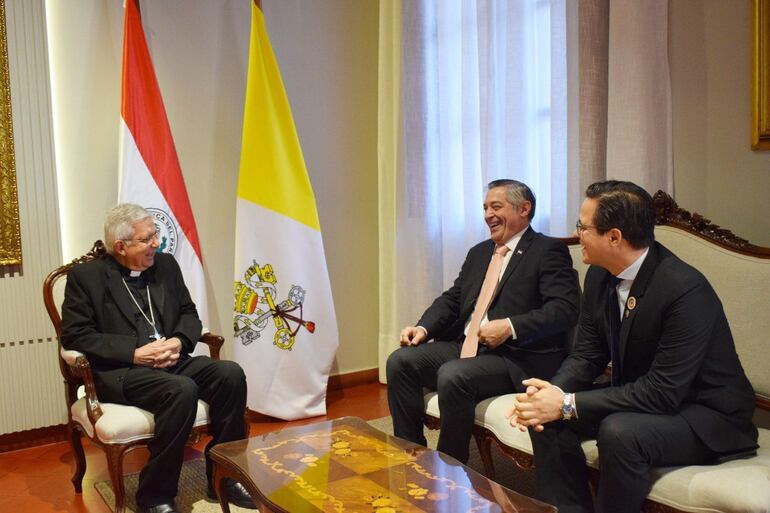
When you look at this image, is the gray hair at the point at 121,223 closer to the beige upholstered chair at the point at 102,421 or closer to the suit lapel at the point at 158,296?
the suit lapel at the point at 158,296

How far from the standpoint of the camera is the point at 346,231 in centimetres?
470

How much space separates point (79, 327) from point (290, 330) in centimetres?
131

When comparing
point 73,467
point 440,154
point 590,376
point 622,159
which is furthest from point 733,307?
point 73,467

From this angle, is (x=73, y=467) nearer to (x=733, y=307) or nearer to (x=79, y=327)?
(x=79, y=327)

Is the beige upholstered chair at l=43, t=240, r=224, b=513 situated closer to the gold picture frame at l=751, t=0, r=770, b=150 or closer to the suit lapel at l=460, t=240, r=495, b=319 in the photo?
the suit lapel at l=460, t=240, r=495, b=319

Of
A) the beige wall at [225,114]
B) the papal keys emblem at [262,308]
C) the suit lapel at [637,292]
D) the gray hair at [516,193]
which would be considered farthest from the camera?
the papal keys emblem at [262,308]

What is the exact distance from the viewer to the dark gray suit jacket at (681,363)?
2.12 meters

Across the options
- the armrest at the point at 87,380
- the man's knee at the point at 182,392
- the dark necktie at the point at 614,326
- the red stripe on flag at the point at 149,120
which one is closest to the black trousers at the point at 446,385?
the dark necktie at the point at 614,326

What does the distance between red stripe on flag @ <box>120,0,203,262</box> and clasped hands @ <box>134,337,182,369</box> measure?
902mm

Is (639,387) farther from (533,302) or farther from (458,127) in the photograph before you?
(458,127)

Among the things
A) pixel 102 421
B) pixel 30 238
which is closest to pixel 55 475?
pixel 102 421

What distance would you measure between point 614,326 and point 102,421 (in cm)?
188

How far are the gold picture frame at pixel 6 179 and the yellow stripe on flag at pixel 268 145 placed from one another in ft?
3.61

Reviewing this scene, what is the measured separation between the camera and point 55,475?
11.0 ft
